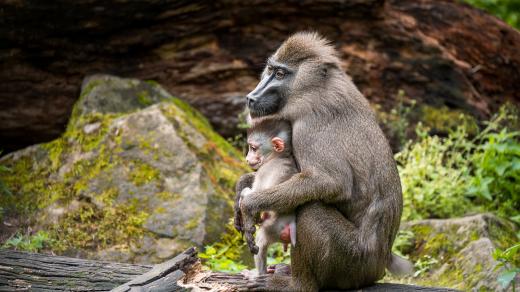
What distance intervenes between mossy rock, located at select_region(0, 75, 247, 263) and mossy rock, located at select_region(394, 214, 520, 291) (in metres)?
2.26

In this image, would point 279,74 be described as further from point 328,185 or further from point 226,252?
point 226,252

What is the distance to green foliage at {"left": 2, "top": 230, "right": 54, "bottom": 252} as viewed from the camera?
748 cm

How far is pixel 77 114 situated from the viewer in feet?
30.7

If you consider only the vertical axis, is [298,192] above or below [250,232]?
above

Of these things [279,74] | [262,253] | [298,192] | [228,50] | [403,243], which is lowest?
[403,243]

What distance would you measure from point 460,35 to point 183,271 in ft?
22.0

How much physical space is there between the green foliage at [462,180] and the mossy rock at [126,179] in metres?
2.25

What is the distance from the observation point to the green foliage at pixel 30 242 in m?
7.48

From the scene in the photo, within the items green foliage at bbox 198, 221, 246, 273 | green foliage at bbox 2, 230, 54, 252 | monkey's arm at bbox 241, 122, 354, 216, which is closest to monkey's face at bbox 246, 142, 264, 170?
monkey's arm at bbox 241, 122, 354, 216

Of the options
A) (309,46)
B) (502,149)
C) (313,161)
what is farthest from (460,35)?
(313,161)

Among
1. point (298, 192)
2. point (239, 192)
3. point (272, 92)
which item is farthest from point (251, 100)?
point (298, 192)

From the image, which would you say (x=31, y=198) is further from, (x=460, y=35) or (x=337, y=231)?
(x=460, y=35)

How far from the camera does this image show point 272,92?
231 inches

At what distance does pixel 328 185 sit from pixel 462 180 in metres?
4.40
